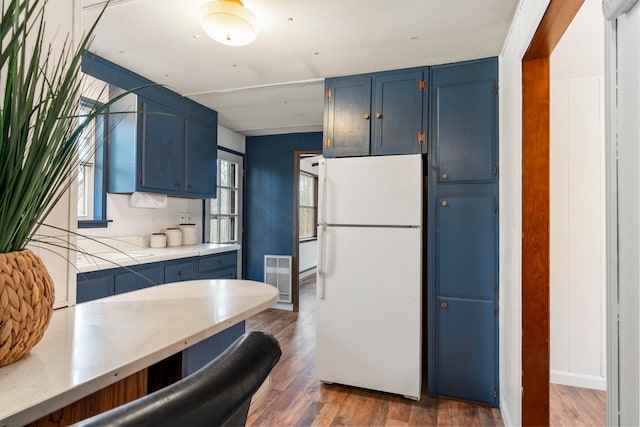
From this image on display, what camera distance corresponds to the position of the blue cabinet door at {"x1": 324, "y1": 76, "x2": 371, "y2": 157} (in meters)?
2.71

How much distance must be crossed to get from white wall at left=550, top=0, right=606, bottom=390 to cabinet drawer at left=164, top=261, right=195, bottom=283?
2942 mm

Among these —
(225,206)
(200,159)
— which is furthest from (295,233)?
(200,159)

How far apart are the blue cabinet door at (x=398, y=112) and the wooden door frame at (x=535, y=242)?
2.75ft

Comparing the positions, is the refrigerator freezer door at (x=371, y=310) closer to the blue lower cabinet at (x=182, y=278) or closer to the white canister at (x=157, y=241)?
the blue lower cabinet at (x=182, y=278)

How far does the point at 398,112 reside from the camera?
2.62 m

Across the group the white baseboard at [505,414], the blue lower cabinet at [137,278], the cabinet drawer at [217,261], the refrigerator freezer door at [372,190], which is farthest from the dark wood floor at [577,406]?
the cabinet drawer at [217,261]

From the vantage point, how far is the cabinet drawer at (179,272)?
288cm

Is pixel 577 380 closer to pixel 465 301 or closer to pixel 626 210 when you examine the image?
pixel 465 301

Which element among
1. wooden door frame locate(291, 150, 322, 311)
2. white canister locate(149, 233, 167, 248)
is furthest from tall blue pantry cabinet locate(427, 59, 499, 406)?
white canister locate(149, 233, 167, 248)

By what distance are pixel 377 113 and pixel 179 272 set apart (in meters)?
2.11

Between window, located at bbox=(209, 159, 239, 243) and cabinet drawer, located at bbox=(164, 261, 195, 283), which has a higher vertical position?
window, located at bbox=(209, 159, 239, 243)

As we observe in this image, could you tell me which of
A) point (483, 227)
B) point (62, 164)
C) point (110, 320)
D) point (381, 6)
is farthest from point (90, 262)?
point (483, 227)

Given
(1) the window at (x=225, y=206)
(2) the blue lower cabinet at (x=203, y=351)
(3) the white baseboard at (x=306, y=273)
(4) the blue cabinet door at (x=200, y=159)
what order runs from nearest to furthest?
(2) the blue lower cabinet at (x=203, y=351) → (4) the blue cabinet door at (x=200, y=159) → (1) the window at (x=225, y=206) → (3) the white baseboard at (x=306, y=273)

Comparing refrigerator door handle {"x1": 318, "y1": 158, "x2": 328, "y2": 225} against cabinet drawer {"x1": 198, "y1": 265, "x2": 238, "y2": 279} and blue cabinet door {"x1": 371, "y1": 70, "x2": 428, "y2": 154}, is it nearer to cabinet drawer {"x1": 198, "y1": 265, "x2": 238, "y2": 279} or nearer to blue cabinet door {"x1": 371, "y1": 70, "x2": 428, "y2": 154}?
blue cabinet door {"x1": 371, "y1": 70, "x2": 428, "y2": 154}
